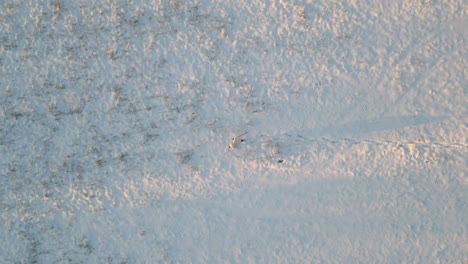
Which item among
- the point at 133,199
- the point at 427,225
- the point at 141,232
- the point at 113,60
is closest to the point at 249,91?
the point at 113,60

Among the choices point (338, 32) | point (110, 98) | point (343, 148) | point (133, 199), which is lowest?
point (133, 199)

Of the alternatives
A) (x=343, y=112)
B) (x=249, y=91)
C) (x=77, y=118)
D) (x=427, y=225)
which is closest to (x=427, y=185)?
(x=427, y=225)

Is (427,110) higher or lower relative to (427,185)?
higher

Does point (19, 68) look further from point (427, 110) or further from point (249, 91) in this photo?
point (427, 110)

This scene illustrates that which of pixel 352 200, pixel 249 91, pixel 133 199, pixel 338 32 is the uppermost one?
pixel 338 32

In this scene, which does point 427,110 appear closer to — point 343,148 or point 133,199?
point 343,148

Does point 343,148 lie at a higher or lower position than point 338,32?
lower
